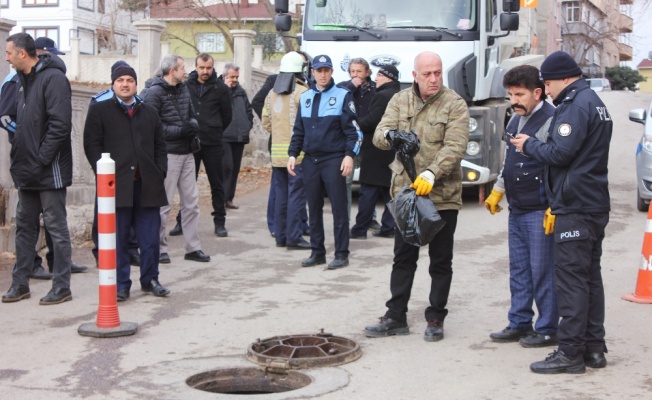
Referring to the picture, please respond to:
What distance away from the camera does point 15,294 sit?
27.8 feet

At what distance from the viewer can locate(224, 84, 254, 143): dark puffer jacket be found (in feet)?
45.4

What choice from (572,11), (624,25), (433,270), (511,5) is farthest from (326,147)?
(572,11)

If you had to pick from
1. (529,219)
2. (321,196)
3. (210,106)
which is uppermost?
(210,106)

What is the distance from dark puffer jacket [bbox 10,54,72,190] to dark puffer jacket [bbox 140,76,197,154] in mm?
1483

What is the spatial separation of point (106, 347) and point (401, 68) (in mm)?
7516

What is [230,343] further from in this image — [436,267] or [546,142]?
[546,142]

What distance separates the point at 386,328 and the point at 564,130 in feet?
6.72

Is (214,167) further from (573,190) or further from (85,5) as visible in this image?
(85,5)

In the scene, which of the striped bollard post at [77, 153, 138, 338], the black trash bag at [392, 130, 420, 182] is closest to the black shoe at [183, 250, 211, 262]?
the striped bollard post at [77, 153, 138, 338]

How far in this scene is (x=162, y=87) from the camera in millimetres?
9852

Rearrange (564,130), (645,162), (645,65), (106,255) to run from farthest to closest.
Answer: (645,65)
(645,162)
(106,255)
(564,130)

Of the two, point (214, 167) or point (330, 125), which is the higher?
point (330, 125)

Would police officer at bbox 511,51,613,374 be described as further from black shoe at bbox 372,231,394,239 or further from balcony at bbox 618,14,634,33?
balcony at bbox 618,14,634,33

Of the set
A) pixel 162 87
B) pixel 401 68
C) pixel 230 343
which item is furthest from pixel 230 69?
pixel 230 343
